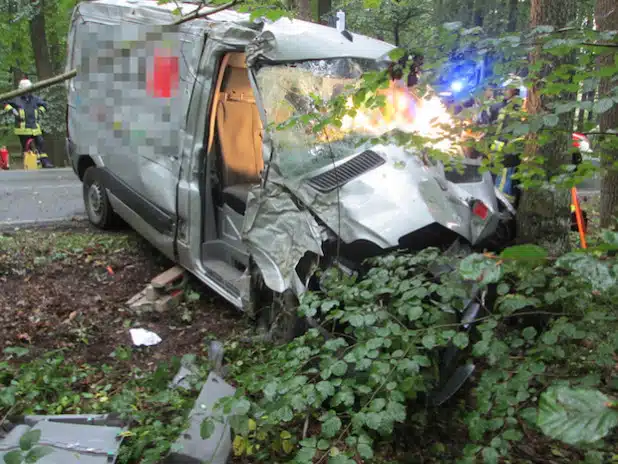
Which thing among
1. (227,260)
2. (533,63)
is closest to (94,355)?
(227,260)

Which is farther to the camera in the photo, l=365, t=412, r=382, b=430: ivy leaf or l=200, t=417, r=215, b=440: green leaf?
l=200, t=417, r=215, b=440: green leaf

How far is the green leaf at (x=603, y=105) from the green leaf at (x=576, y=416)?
123 cm

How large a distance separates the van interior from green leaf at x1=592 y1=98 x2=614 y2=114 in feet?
8.77

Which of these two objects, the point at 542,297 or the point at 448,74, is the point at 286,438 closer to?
the point at 542,297

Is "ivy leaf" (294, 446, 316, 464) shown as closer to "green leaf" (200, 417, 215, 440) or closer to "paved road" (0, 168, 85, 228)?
"green leaf" (200, 417, 215, 440)

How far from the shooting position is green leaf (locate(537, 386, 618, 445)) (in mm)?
993

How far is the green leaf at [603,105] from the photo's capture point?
1927 mm

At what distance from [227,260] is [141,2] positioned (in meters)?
2.63

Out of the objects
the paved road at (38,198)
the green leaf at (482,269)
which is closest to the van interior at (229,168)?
the green leaf at (482,269)

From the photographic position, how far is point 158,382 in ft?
10.8

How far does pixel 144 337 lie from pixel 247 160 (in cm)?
175

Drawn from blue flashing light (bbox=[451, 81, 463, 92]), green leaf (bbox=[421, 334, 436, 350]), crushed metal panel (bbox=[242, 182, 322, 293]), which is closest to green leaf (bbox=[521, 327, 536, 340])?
green leaf (bbox=[421, 334, 436, 350])

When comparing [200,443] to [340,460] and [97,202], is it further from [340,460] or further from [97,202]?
[97,202]

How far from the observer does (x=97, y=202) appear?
6.03m
